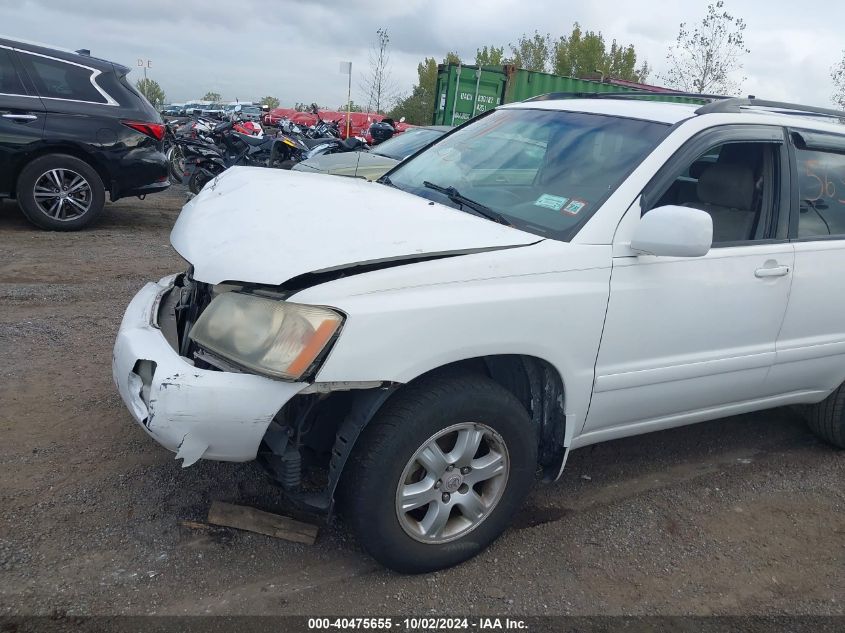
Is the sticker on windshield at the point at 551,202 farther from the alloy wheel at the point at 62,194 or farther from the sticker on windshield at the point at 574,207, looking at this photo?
the alloy wheel at the point at 62,194

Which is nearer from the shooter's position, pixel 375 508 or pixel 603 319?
pixel 375 508

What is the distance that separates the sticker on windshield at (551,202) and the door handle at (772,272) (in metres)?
0.96

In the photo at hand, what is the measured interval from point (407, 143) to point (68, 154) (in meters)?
3.95

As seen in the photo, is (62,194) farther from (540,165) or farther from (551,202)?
(551,202)

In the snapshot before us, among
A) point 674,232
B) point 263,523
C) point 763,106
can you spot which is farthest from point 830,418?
point 263,523

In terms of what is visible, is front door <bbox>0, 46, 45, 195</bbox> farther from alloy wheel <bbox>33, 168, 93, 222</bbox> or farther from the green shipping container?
the green shipping container

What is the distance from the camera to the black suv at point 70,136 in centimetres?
718

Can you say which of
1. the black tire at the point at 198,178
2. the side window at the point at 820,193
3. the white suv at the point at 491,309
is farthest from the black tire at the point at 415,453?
the black tire at the point at 198,178

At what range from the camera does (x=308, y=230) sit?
Answer: 101 inches

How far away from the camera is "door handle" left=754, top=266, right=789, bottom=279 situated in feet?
10.3

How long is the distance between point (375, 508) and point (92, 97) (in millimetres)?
6784

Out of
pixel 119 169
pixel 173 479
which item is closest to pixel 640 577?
pixel 173 479

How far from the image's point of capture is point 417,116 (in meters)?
Result: 36.4

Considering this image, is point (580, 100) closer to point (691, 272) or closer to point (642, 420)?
point (691, 272)
